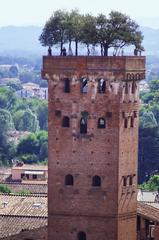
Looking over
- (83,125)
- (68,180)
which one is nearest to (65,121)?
(83,125)

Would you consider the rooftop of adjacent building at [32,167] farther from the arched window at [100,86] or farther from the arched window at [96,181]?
the arched window at [100,86]

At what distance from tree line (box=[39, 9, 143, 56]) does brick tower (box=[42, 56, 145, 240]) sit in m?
0.70

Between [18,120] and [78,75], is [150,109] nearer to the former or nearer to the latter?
[18,120]

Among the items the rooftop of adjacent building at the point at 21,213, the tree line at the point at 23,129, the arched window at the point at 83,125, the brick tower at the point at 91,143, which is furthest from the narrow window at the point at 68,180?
the tree line at the point at 23,129

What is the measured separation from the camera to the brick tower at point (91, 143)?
4131 centimetres

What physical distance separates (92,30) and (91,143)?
132 inches

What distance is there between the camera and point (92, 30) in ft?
137

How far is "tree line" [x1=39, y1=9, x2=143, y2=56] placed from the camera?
41844 millimetres

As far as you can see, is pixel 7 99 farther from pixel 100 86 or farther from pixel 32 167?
pixel 100 86

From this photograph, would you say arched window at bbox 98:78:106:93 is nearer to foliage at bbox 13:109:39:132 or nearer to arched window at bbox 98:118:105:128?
arched window at bbox 98:118:105:128

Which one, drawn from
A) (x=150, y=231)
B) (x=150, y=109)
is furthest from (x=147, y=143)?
(x=150, y=231)

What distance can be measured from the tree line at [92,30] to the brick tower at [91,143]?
2.30 feet

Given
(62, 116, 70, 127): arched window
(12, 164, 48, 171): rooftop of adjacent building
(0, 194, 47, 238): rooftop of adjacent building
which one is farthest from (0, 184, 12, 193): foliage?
(62, 116, 70, 127): arched window

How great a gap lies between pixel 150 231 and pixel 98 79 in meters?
5.28
